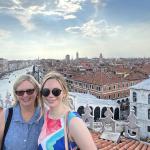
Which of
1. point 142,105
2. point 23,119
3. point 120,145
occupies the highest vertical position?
point 23,119

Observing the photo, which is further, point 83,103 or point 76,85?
point 76,85

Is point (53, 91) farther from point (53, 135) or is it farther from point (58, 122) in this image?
point (53, 135)

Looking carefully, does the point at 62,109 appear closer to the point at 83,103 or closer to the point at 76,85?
the point at 83,103

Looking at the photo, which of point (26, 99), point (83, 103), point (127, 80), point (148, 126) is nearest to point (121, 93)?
point (127, 80)

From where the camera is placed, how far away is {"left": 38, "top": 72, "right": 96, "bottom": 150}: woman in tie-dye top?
289cm

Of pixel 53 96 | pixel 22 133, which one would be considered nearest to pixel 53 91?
pixel 53 96

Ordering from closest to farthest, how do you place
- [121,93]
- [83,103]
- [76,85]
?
[83,103]
[121,93]
[76,85]

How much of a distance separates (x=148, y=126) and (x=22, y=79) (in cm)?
2412

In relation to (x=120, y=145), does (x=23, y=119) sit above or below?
above

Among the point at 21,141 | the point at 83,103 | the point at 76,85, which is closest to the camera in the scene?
the point at 21,141

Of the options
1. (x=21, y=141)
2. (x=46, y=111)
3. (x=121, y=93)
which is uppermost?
(x=46, y=111)

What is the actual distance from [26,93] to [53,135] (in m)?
0.65

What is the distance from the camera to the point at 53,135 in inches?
120

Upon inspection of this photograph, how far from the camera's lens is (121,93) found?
157ft
